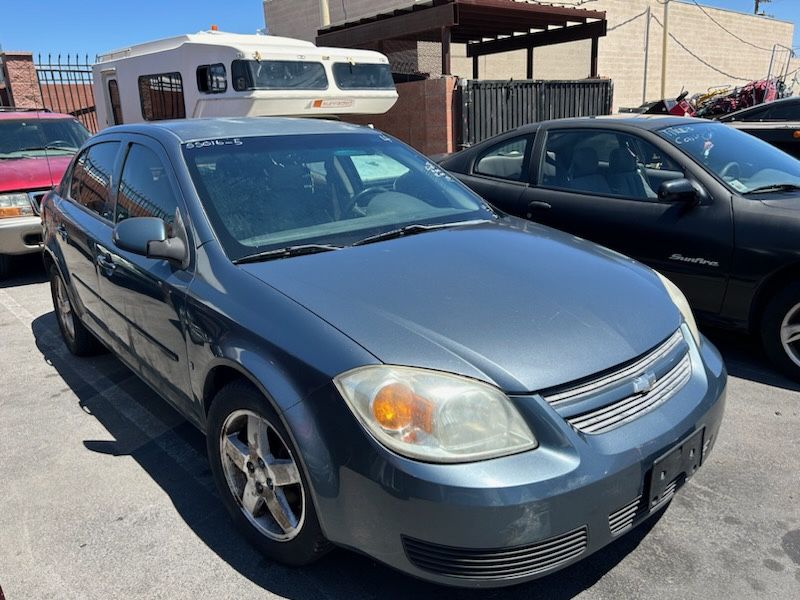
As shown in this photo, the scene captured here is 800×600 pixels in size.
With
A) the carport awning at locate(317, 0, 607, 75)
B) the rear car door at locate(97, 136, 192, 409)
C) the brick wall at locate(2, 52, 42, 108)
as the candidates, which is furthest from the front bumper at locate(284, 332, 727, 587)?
the brick wall at locate(2, 52, 42, 108)

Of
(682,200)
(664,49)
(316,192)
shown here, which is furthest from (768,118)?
(664,49)

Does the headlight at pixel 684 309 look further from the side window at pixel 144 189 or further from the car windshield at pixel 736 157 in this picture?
the side window at pixel 144 189

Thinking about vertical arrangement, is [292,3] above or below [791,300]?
above

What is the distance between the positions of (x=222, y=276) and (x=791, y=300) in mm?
3187

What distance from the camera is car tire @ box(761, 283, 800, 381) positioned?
3820 millimetres

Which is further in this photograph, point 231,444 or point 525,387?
point 231,444

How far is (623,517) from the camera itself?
207cm

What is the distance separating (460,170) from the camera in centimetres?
576

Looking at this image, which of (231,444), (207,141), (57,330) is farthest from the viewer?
(57,330)

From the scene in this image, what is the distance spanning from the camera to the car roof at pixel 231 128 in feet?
10.5

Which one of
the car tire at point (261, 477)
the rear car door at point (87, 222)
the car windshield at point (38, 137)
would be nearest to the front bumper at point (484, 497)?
the car tire at point (261, 477)

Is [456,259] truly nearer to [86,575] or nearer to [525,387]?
[525,387]

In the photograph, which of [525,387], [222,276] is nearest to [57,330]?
[222,276]

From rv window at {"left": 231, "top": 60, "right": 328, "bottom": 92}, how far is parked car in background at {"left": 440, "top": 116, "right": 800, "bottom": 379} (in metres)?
4.57
